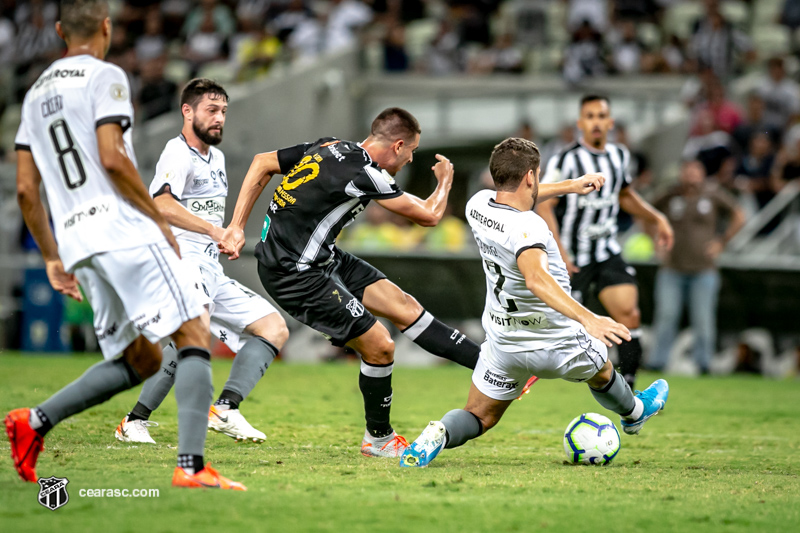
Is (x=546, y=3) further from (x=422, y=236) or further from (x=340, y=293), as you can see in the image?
(x=340, y=293)

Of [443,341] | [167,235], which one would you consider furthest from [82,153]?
[443,341]

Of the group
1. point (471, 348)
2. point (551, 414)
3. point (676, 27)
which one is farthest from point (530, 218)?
point (676, 27)

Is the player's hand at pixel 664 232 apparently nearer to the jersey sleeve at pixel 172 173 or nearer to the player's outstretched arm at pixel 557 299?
the player's outstretched arm at pixel 557 299

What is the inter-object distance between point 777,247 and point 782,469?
28.0 feet

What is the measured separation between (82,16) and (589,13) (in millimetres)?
15225

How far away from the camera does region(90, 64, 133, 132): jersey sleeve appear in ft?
13.8

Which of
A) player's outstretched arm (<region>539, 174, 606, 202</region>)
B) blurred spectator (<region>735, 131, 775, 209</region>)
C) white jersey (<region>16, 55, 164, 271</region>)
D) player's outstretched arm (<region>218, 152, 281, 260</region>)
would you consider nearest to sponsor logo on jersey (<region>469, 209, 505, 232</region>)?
player's outstretched arm (<region>539, 174, 606, 202</region>)

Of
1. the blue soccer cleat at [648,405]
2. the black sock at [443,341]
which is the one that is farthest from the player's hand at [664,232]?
the black sock at [443,341]

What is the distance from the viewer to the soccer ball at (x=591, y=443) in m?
5.73

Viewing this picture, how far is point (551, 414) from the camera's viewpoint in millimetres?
8562

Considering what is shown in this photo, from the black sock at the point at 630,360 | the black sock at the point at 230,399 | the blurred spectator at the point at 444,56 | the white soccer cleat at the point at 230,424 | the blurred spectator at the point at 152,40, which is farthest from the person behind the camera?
the blurred spectator at the point at 152,40

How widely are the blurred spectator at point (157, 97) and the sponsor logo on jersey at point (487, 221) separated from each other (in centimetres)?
1201

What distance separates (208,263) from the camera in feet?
20.7

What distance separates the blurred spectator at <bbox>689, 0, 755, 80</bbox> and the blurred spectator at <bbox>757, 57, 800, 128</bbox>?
126cm
